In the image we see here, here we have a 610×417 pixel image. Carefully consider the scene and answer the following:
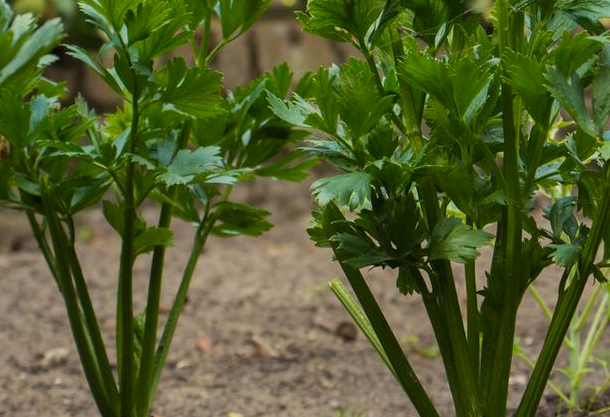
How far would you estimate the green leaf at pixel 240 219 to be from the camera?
1.43m

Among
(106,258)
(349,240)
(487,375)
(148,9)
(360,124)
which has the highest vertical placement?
(106,258)

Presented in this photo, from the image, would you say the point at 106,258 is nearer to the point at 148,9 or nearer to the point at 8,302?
the point at 8,302

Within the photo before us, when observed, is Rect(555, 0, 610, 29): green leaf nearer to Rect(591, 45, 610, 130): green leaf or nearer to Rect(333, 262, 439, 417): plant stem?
Rect(591, 45, 610, 130): green leaf

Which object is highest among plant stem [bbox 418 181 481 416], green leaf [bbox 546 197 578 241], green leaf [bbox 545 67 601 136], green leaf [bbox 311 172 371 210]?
green leaf [bbox 545 67 601 136]

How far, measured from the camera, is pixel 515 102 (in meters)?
1.09

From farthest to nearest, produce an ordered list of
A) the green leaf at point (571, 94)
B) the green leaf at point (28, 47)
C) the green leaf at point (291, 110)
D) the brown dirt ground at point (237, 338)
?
the brown dirt ground at point (237, 338) → the green leaf at point (291, 110) → the green leaf at point (571, 94) → the green leaf at point (28, 47)

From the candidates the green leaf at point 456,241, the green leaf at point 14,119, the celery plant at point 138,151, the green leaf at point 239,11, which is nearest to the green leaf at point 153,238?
the celery plant at point 138,151

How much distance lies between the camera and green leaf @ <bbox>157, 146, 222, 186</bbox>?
1188 mm

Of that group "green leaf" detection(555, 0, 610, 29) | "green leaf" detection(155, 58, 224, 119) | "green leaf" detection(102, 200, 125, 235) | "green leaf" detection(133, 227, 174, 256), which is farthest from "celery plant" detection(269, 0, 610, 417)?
"green leaf" detection(102, 200, 125, 235)

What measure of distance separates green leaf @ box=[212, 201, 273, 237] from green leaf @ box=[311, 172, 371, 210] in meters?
0.42

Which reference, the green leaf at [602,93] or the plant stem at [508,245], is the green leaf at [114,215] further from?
the green leaf at [602,93]

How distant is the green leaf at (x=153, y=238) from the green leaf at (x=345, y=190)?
0.38 meters

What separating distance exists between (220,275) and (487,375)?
2.05 meters

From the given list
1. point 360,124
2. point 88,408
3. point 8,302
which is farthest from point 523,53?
point 8,302
